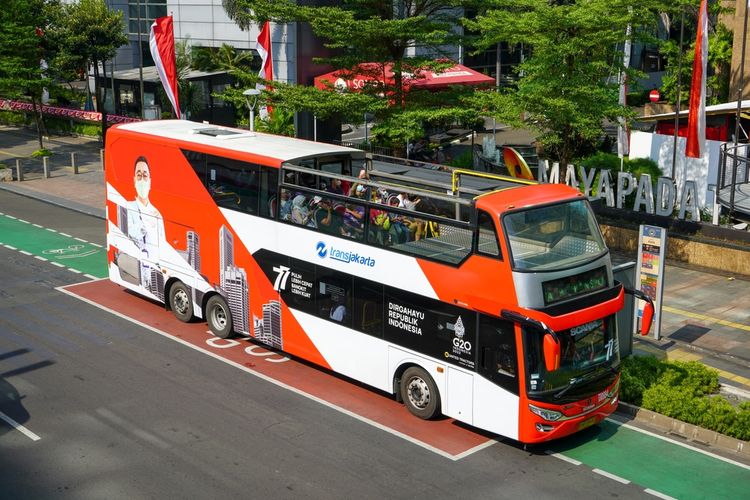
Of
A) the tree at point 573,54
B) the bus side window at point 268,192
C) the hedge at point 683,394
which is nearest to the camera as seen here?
the hedge at point 683,394

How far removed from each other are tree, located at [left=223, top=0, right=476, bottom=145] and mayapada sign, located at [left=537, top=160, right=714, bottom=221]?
4418 millimetres

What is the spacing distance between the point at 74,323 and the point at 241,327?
13.8 ft

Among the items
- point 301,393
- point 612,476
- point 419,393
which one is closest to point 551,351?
point 612,476

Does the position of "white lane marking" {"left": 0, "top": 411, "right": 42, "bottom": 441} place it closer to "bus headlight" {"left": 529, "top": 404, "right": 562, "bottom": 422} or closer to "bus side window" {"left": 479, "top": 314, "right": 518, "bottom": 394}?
"bus side window" {"left": 479, "top": 314, "right": 518, "bottom": 394}

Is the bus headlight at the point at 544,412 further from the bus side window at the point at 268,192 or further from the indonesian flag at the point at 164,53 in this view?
the indonesian flag at the point at 164,53

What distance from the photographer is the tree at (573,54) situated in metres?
23.1

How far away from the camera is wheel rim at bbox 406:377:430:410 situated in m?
15.6

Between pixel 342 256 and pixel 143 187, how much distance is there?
6.61 m

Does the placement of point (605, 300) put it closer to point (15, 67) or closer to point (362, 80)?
point (362, 80)

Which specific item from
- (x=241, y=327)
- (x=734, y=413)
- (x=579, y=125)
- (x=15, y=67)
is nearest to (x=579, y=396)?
(x=734, y=413)

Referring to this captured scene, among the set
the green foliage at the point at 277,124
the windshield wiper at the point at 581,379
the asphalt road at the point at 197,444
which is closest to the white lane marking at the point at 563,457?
the asphalt road at the point at 197,444

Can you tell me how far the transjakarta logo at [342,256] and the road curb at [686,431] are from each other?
16.9 feet

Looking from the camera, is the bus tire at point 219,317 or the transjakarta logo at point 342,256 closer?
the transjakarta logo at point 342,256

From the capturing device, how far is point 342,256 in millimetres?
16469
